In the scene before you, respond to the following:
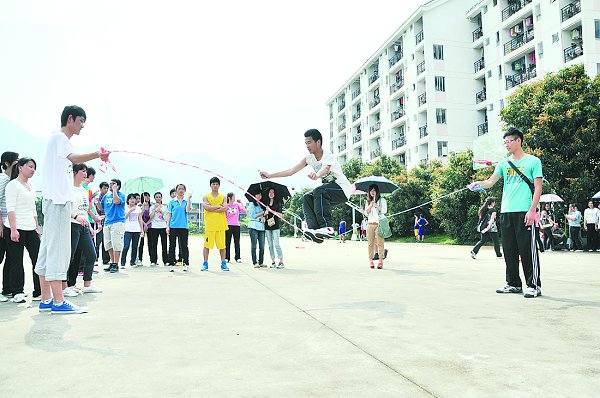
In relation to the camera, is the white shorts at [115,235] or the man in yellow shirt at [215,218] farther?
the white shorts at [115,235]

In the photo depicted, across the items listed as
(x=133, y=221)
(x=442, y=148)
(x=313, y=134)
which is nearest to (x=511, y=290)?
(x=313, y=134)

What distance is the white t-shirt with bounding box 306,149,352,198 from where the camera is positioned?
6.47m

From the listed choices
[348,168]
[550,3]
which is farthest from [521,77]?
[348,168]

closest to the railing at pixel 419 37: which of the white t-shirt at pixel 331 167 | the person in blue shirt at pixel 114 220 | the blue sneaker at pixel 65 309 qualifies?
the person in blue shirt at pixel 114 220

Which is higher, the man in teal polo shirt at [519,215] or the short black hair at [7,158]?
the short black hair at [7,158]

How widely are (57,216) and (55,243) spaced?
28cm

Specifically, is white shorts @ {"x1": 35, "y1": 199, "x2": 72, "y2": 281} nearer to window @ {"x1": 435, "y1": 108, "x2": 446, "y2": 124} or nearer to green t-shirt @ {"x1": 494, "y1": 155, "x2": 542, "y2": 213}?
green t-shirt @ {"x1": 494, "y1": 155, "x2": 542, "y2": 213}

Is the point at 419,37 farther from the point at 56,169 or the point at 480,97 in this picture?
the point at 56,169

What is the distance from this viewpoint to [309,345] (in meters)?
3.36

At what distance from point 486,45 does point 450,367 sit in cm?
4131

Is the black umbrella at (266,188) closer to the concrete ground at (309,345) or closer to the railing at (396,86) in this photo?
the concrete ground at (309,345)

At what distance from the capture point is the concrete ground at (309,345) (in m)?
2.49

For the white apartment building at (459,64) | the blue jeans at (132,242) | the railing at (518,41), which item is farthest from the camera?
the railing at (518,41)

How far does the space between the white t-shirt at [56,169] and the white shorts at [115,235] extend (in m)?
5.44
